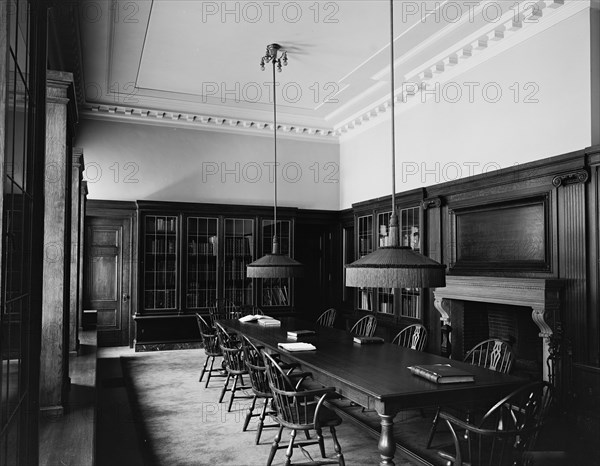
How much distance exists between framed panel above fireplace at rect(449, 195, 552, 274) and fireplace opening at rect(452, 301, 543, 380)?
504 mm

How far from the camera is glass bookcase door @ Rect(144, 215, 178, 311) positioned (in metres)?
8.62

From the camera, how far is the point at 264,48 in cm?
669

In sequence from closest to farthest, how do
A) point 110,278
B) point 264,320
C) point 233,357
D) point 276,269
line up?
point 276,269 → point 233,357 → point 264,320 → point 110,278

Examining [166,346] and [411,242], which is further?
[166,346]

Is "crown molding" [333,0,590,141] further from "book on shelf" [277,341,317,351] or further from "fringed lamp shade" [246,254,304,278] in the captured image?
"book on shelf" [277,341,317,351]

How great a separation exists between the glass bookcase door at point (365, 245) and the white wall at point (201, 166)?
1491 millimetres

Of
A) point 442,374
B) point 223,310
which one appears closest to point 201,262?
point 223,310

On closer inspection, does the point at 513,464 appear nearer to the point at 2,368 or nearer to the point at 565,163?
the point at 2,368

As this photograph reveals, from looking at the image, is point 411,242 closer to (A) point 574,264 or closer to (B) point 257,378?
(A) point 574,264

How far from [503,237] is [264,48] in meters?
3.72

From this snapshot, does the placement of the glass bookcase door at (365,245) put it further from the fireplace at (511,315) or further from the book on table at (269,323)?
the book on table at (269,323)

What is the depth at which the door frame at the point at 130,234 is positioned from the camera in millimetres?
8602

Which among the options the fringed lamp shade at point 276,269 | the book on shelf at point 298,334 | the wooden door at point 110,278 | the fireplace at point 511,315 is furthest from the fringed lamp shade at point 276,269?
→ the wooden door at point 110,278

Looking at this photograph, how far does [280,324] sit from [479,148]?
327cm
